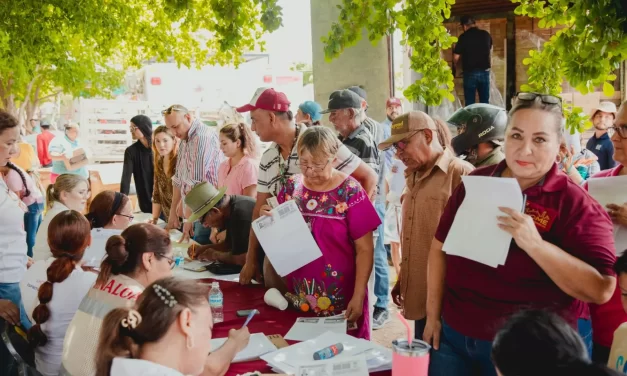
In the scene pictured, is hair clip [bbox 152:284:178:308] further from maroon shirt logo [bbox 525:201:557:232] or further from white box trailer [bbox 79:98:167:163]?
white box trailer [bbox 79:98:167:163]

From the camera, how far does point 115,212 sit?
10.7ft

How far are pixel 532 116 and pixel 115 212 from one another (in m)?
2.44

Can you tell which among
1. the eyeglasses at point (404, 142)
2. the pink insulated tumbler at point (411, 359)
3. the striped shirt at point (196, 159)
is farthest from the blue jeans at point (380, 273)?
the pink insulated tumbler at point (411, 359)

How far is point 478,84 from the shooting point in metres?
6.55

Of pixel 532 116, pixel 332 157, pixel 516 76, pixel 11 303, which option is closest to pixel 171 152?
pixel 11 303

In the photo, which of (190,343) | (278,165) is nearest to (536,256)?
(190,343)

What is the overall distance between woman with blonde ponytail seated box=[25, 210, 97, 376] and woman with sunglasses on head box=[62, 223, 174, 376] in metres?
0.29

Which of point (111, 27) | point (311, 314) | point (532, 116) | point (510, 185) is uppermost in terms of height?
point (111, 27)

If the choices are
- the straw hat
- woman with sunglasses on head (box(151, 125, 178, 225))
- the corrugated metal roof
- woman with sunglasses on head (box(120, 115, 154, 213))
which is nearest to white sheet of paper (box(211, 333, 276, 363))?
the straw hat

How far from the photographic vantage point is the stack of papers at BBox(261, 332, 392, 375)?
1.89m

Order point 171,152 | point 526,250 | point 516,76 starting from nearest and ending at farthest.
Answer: point 526,250 → point 171,152 → point 516,76

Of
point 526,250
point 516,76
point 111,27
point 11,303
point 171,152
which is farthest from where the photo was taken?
point 516,76

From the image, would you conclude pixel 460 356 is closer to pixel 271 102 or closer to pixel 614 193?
pixel 614 193

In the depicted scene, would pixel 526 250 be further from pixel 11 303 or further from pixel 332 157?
pixel 11 303
